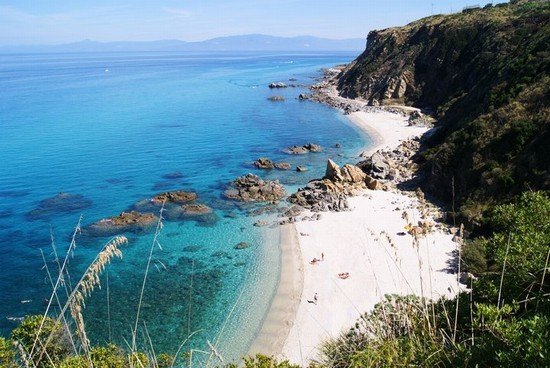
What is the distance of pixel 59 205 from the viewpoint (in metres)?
38.3

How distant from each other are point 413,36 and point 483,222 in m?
73.1

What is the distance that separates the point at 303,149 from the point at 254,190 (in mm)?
17206

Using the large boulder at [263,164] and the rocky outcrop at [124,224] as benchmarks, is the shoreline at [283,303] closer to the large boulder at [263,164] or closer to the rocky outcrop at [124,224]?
the rocky outcrop at [124,224]

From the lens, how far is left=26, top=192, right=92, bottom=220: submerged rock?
119ft

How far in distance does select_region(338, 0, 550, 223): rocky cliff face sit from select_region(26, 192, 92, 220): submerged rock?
1244 inches

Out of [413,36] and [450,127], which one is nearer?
[450,127]

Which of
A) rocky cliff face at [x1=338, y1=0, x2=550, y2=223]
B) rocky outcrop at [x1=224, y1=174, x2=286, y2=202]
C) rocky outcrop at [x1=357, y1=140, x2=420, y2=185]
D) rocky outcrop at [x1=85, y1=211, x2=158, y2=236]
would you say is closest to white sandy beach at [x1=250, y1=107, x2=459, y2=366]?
rocky outcrop at [x1=357, y1=140, x2=420, y2=185]

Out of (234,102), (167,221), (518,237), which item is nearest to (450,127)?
(167,221)

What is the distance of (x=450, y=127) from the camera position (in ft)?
146

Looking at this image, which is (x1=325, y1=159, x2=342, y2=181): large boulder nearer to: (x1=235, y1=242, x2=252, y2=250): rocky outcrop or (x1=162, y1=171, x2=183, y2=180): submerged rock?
(x1=235, y1=242, x2=252, y2=250): rocky outcrop

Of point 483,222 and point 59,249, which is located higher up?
point 483,222

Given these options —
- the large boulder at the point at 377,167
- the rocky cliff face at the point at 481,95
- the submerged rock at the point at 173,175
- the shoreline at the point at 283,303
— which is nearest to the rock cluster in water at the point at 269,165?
the submerged rock at the point at 173,175

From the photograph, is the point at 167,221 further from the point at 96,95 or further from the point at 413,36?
the point at 96,95

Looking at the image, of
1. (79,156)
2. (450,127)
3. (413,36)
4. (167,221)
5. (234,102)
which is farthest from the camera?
(234,102)
